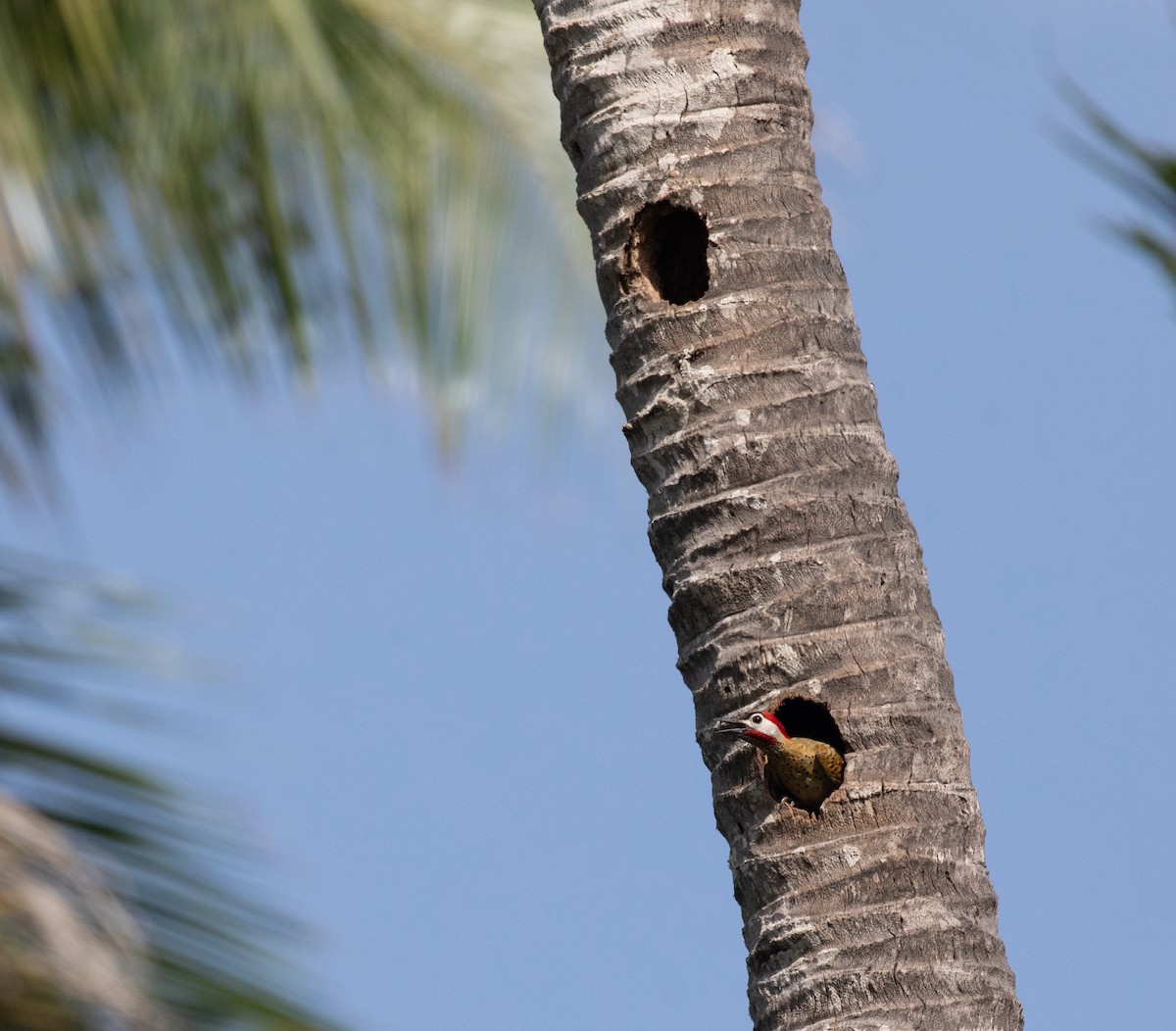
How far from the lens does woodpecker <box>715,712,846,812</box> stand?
3518mm

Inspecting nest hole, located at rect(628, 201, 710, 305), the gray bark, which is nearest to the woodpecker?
nest hole, located at rect(628, 201, 710, 305)

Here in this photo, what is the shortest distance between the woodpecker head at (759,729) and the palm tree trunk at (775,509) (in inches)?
1.5

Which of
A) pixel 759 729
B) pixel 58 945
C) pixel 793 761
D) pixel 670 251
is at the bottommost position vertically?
pixel 58 945

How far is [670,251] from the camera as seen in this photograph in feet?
13.4

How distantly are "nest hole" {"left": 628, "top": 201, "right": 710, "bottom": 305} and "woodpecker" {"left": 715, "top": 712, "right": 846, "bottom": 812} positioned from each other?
1.03 m

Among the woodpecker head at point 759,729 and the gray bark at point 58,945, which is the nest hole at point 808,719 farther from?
the gray bark at point 58,945

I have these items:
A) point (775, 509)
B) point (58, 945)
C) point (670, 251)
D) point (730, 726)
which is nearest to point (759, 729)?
point (730, 726)

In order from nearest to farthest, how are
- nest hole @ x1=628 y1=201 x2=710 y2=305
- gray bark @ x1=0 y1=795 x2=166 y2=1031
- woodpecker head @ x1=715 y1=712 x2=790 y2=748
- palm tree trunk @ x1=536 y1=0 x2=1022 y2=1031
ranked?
gray bark @ x1=0 y1=795 x2=166 y2=1031 → palm tree trunk @ x1=536 y1=0 x2=1022 y2=1031 → woodpecker head @ x1=715 y1=712 x2=790 y2=748 → nest hole @ x1=628 y1=201 x2=710 y2=305

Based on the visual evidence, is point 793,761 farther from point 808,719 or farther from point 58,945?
point 58,945

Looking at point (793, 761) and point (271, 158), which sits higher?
point (271, 158)

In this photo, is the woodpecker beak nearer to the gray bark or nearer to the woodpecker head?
the woodpecker head

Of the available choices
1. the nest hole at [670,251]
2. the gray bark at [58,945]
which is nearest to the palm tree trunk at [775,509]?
the nest hole at [670,251]

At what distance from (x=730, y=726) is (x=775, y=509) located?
0.48 metres

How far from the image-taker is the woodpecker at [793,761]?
11.5 ft
